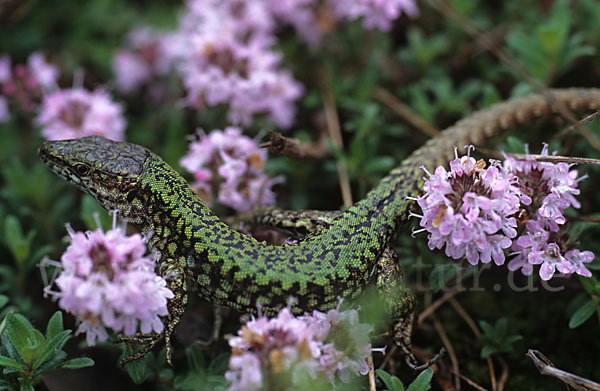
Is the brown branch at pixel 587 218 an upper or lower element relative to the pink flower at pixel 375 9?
lower

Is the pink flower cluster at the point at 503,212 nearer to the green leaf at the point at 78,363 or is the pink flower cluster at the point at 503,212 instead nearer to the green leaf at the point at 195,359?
the green leaf at the point at 195,359

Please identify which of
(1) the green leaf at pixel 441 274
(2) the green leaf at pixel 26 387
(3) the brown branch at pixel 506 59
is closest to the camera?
(2) the green leaf at pixel 26 387

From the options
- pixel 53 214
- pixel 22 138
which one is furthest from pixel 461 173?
pixel 22 138

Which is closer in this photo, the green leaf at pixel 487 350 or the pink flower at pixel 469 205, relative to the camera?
the pink flower at pixel 469 205

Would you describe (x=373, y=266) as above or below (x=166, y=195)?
below

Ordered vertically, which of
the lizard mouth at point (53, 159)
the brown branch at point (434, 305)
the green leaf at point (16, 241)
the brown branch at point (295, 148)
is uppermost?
the brown branch at point (295, 148)

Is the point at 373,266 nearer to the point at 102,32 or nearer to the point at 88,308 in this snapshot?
the point at 88,308

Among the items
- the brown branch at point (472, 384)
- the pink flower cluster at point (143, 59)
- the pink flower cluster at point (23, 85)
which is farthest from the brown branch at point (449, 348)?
the pink flower cluster at point (23, 85)

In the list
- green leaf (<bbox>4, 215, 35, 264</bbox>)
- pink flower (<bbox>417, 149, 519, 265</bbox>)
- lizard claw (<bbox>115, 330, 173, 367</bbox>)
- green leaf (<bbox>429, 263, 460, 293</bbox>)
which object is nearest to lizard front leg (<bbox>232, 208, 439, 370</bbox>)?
green leaf (<bbox>429, 263, 460, 293</bbox>)
